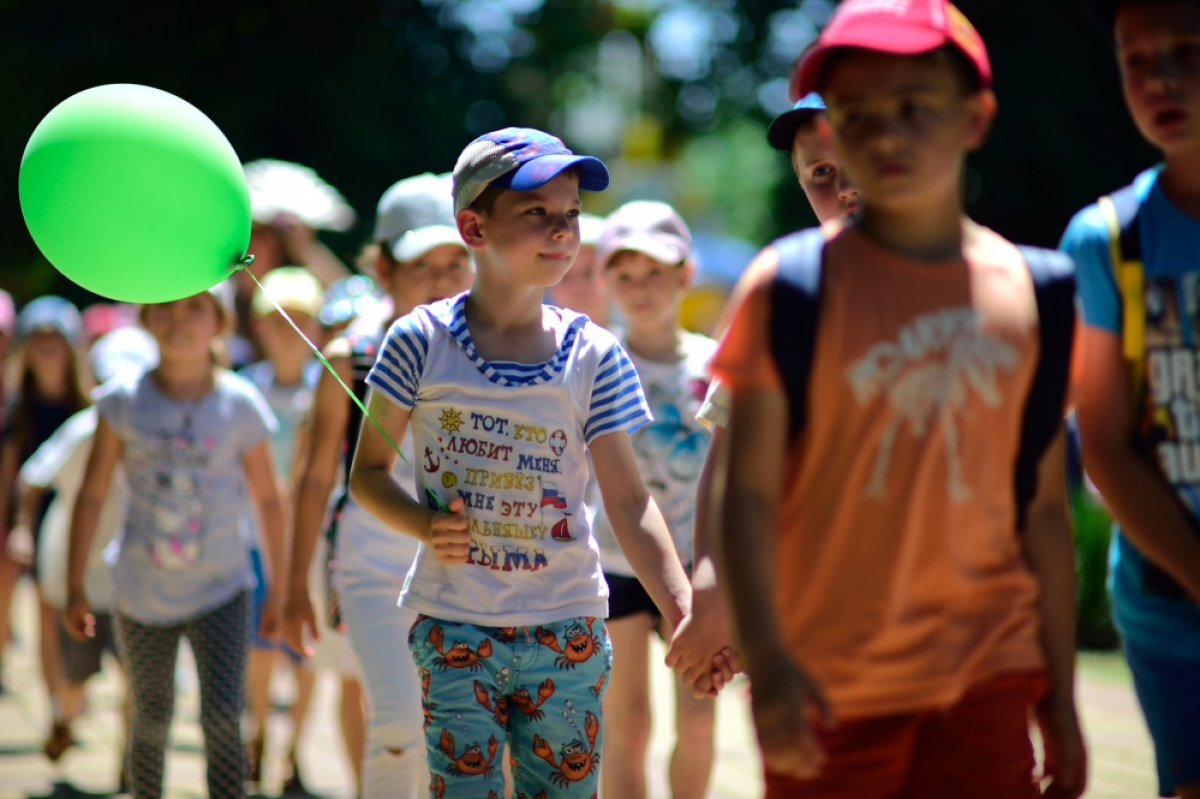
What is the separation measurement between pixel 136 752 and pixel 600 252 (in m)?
2.48

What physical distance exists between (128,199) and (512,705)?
1.77 meters

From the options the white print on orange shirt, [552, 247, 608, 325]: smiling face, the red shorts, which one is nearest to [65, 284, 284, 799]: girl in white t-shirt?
[552, 247, 608, 325]: smiling face

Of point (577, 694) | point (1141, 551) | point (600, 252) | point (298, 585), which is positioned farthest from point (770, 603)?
point (600, 252)

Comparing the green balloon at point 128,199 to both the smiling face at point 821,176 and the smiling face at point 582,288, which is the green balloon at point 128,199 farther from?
the smiling face at point 582,288

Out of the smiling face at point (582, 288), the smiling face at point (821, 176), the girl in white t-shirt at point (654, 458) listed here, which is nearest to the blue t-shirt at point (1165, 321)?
the smiling face at point (821, 176)

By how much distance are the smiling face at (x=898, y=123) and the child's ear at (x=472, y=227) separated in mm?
1485

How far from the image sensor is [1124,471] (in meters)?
3.23

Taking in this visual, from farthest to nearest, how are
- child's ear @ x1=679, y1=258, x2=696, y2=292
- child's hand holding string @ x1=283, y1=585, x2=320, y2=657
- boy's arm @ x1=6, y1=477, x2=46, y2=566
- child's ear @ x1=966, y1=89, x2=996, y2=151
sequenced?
boy's arm @ x1=6, y1=477, x2=46, y2=566
child's ear @ x1=679, y1=258, x2=696, y2=292
child's hand holding string @ x1=283, y1=585, x2=320, y2=657
child's ear @ x1=966, y1=89, x2=996, y2=151

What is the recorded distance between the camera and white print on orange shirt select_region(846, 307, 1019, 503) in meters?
2.79

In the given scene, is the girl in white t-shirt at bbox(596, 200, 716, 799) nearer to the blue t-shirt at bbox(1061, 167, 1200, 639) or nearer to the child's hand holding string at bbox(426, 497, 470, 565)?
the child's hand holding string at bbox(426, 497, 470, 565)

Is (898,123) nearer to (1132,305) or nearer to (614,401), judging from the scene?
(1132,305)

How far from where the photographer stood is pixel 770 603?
8.83 ft

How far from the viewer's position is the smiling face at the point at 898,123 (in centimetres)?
279

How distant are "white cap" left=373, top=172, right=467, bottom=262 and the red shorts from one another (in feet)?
10.0
